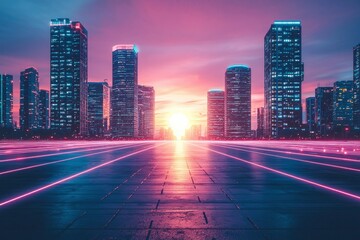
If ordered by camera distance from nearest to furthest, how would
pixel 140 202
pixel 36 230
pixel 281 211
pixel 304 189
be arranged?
pixel 36 230 < pixel 281 211 < pixel 140 202 < pixel 304 189

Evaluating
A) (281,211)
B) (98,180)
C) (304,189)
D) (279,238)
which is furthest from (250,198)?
(98,180)

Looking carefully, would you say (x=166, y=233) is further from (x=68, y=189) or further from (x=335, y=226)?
(x=68, y=189)

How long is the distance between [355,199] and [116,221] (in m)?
7.19

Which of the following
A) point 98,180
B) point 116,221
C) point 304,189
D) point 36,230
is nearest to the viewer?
point 36,230

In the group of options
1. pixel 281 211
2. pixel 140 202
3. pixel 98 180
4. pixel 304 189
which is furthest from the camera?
pixel 98 180

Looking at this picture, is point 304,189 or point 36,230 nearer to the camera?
point 36,230

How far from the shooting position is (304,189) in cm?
1264

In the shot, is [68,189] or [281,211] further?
[68,189]

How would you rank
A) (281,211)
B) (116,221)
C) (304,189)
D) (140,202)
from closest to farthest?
(116,221) → (281,211) → (140,202) → (304,189)

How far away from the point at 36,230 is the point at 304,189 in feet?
29.8

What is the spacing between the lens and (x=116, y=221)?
8.11 meters

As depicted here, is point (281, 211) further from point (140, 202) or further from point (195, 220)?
point (140, 202)

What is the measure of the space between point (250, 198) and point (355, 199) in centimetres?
311

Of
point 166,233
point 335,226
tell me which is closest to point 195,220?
point 166,233
